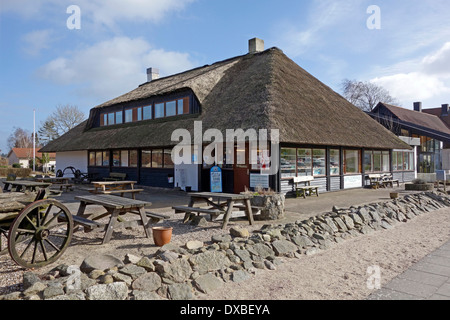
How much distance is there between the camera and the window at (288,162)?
42.6 feet

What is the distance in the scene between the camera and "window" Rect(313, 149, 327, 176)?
14.5 metres

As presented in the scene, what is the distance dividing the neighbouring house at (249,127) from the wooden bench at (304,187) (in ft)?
1.12

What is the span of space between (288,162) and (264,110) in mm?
2439

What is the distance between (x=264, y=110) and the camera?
12.4m

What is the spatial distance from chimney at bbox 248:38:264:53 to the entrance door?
9023 mm

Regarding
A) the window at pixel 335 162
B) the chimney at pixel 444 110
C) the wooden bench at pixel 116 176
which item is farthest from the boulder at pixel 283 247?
the chimney at pixel 444 110

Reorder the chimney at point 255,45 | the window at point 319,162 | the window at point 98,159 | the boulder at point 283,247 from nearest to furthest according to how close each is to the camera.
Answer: the boulder at point 283,247, the window at point 319,162, the chimney at point 255,45, the window at point 98,159

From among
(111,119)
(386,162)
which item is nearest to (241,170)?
(386,162)

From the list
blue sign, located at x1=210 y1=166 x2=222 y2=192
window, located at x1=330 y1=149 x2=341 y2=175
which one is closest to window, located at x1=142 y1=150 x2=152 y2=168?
blue sign, located at x1=210 y1=166 x2=222 y2=192

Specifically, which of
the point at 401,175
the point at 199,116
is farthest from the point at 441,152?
the point at 199,116

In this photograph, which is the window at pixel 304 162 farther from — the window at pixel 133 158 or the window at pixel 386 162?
the window at pixel 133 158

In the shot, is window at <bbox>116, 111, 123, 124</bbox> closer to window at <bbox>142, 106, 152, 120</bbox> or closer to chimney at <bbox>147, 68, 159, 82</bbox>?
window at <bbox>142, 106, 152, 120</bbox>

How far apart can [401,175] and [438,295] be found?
19.0 metres

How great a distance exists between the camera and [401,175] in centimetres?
2073
